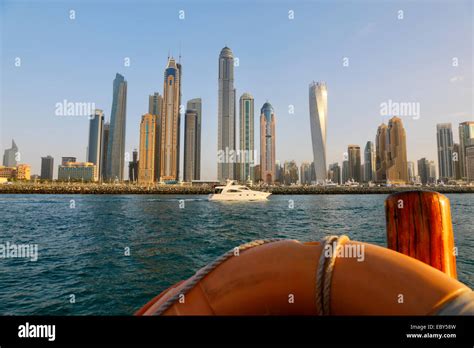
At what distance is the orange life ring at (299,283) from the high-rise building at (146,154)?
5381 inches

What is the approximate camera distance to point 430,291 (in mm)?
1439

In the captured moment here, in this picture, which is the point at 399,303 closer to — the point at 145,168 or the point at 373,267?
the point at 373,267

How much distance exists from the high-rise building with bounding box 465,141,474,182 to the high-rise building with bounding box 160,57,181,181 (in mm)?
130597

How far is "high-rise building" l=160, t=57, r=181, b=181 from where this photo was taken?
14600 cm

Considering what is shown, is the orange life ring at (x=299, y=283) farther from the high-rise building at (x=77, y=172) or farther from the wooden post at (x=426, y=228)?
the high-rise building at (x=77, y=172)

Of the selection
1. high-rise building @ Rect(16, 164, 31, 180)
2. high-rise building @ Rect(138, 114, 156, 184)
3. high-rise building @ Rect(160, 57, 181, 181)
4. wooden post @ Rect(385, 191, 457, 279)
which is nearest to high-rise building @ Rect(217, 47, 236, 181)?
high-rise building @ Rect(160, 57, 181, 181)

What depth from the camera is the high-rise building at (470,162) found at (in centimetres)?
10950

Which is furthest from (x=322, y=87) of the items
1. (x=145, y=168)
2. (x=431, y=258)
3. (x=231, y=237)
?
(x=431, y=258)

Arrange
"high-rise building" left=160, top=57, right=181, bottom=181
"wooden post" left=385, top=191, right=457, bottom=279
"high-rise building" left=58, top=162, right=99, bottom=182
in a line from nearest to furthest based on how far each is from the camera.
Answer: "wooden post" left=385, top=191, right=457, bottom=279 < "high-rise building" left=58, top=162, right=99, bottom=182 < "high-rise building" left=160, top=57, right=181, bottom=181

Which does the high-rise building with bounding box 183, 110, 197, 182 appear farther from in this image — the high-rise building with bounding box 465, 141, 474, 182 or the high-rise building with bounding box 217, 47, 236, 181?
the high-rise building with bounding box 465, 141, 474, 182

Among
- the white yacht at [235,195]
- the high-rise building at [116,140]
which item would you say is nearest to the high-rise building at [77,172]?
the high-rise building at [116,140]

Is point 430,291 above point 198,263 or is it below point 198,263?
above
